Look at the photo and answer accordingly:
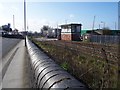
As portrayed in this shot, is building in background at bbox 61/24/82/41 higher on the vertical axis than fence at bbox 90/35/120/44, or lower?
higher

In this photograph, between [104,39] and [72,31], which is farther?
[72,31]

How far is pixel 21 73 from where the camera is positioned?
1428 cm

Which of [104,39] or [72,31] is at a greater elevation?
[72,31]

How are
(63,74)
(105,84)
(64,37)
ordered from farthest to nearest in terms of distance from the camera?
1. (64,37)
2. (105,84)
3. (63,74)

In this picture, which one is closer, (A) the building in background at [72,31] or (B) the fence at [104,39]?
(B) the fence at [104,39]

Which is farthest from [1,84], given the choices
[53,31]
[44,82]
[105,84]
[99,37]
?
[53,31]

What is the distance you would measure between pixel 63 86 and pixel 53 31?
385ft

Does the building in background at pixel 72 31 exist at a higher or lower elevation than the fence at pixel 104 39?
higher

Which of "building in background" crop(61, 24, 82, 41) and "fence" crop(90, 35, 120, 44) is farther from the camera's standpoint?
"building in background" crop(61, 24, 82, 41)

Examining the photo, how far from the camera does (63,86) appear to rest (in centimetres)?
456

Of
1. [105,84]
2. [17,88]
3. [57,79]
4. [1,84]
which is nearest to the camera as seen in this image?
[57,79]

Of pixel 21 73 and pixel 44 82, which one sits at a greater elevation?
pixel 44 82

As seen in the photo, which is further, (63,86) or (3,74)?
(3,74)

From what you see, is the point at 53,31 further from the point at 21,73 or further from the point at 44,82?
the point at 44,82
